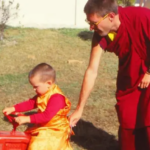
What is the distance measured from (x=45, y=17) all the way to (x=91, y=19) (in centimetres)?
881

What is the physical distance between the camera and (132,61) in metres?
3.21

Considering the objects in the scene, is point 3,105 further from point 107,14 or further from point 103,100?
point 107,14

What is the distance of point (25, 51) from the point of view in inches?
357

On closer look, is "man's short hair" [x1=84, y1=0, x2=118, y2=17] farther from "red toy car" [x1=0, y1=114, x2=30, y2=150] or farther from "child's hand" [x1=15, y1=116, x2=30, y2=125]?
"red toy car" [x1=0, y1=114, x2=30, y2=150]

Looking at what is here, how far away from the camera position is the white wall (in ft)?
37.5

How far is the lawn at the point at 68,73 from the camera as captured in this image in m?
4.66

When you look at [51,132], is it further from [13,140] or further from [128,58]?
[128,58]

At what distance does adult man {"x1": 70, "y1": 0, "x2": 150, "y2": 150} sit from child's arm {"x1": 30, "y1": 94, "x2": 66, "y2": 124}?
25cm

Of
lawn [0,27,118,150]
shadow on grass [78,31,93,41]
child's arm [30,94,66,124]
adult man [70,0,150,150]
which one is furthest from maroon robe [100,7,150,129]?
shadow on grass [78,31,93,41]

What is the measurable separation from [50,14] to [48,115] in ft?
29.0

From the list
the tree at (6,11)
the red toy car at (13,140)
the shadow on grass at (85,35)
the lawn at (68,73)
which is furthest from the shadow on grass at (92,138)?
the shadow on grass at (85,35)

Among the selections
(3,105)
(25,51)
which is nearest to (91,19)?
(3,105)

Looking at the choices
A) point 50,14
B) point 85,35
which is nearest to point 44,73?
point 85,35

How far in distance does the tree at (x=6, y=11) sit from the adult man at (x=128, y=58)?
6.82 m
